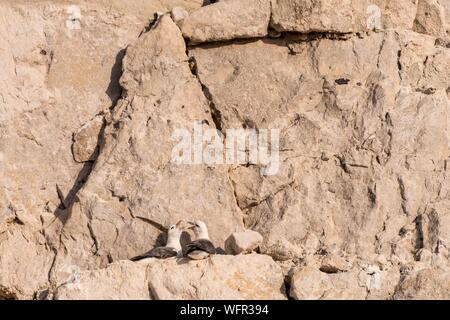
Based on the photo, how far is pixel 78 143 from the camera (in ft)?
46.0

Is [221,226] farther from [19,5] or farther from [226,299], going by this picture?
[19,5]

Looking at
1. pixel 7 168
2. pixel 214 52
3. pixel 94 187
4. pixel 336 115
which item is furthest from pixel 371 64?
pixel 7 168

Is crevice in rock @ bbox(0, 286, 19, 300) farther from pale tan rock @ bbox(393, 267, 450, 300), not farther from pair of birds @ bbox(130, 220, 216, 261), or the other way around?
pale tan rock @ bbox(393, 267, 450, 300)

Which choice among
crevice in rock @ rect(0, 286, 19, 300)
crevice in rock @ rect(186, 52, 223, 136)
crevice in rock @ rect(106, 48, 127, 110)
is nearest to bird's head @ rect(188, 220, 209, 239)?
crevice in rock @ rect(186, 52, 223, 136)

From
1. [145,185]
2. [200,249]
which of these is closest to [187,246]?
[200,249]

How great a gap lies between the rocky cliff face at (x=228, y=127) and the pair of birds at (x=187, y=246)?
236 mm

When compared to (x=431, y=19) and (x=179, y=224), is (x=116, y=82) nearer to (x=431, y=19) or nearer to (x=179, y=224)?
(x=179, y=224)

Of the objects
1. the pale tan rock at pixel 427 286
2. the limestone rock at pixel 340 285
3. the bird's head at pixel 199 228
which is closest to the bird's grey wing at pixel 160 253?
the bird's head at pixel 199 228

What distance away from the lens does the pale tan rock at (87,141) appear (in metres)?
14.0

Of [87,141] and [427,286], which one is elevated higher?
[87,141]

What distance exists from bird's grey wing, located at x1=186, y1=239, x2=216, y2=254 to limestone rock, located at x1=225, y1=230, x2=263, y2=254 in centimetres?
22

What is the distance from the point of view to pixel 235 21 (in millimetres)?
13984

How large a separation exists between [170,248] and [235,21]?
2988 mm

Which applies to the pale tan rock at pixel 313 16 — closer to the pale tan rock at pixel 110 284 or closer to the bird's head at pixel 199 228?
the bird's head at pixel 199 228
